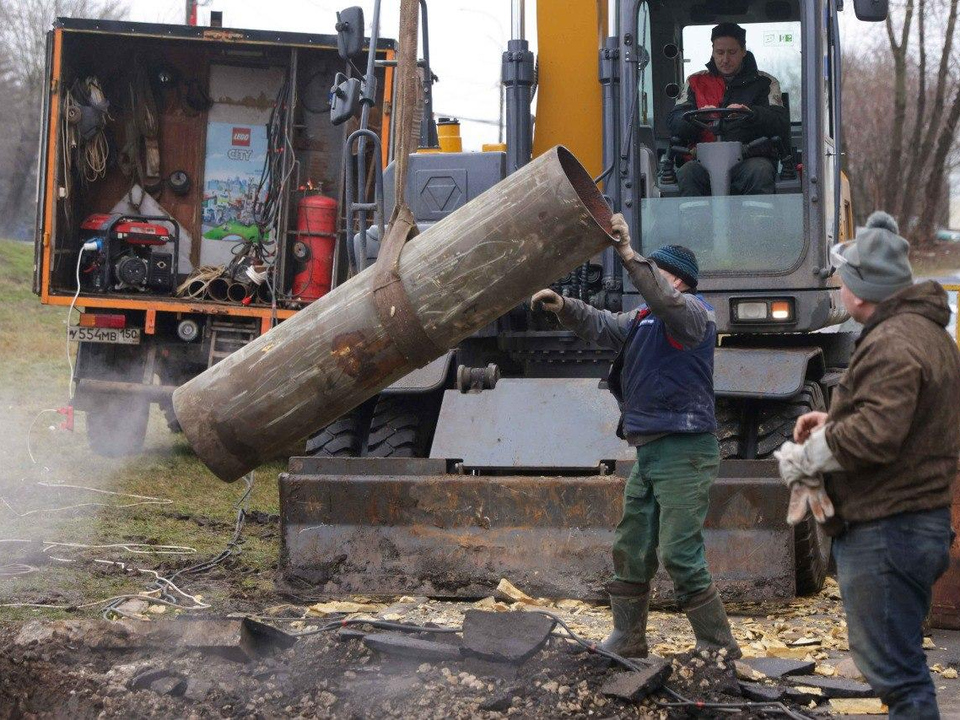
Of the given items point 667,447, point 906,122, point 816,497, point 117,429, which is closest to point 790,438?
point 667,447

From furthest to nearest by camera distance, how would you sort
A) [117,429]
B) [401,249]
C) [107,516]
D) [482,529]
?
1. [117,429]
2. [107,516]
3. [482,529]
4. [401,249]

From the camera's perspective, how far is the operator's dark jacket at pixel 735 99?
717 centimetres

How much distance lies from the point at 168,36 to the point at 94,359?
2859mm

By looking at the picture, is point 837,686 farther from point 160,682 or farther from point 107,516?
point 107,516

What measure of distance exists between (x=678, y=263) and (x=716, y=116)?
216 cm

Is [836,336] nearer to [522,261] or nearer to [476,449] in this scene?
[476,449]

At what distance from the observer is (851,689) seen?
4.93m

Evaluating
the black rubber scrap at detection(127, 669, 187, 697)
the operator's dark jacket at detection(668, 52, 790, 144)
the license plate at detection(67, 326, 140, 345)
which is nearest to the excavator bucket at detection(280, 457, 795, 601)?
the black rubber scrap at detection(127, 669, 187, 697)

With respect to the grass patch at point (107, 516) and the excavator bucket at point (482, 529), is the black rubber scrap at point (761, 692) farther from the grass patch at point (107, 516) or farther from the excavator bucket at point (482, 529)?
the grass patch at point (107, 516)

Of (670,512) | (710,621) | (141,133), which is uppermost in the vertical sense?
(141,133)

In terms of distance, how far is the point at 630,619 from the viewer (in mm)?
5320

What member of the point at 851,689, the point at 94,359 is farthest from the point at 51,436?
the point at 851,689

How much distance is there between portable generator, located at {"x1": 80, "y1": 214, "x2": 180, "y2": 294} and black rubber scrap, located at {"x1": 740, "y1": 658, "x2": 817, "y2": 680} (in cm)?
737

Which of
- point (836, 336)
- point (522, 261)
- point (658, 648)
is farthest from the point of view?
point (836, 336)
